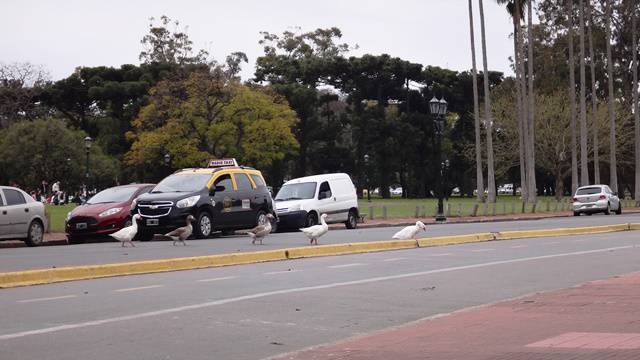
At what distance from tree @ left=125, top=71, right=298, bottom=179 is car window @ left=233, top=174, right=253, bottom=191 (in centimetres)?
3950

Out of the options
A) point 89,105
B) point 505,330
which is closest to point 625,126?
point 89,105

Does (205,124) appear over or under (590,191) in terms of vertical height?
over

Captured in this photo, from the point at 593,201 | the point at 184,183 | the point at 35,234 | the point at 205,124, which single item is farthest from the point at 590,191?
the point at 35,234

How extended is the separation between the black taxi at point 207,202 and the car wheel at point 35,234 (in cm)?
255

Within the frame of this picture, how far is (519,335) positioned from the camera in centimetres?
840

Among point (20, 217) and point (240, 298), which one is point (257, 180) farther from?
point (240, 298)

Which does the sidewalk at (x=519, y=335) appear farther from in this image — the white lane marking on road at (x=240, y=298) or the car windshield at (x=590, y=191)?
the car windshield at (x=590, y=191)

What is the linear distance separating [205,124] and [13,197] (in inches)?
1762

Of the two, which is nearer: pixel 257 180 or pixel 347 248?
pixel 347 248

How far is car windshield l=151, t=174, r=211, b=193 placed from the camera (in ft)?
82.7

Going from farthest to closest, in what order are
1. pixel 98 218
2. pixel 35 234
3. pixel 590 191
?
1. pixel 590 191
2. pixel 98 218
3. pixel 35 234

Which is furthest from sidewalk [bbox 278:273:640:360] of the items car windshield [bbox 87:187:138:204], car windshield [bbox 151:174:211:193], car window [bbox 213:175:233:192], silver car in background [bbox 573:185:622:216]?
silver car in background [bbox 573:185:622:216]

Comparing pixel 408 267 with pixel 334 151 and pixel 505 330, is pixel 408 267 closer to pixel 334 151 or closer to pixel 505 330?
pixel 505 330

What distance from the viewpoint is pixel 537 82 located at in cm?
8131
